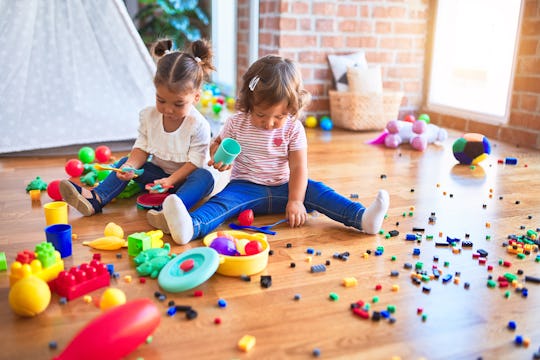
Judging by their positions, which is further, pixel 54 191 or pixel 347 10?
pixel 347 10

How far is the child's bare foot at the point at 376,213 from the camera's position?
1430 mm

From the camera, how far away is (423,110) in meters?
3.63

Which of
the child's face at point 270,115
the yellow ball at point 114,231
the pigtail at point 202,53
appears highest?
the pigtail at point 202,53

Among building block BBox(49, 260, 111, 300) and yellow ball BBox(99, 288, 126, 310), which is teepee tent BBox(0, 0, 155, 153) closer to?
building block BBox(49, 260, 111, 300)

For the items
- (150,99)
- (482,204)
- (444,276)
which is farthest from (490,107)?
(444,276)

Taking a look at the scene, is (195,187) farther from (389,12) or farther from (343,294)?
(389,12)

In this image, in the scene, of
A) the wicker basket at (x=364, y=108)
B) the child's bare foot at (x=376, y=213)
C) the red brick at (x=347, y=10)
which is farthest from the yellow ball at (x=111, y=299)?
the red brick at (x=347, y=10)

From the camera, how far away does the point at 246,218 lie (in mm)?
1538

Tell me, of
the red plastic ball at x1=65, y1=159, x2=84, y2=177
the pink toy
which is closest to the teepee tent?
the red plastic ball at x1=65, y1=159, x2=84, y2=177

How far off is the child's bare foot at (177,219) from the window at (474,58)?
7.41 ft

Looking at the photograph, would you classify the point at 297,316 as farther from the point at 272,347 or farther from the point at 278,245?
the point at 278,245

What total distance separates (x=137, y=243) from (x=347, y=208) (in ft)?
2.00

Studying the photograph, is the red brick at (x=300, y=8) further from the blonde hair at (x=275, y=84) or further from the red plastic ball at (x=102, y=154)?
the blonde hair at (x=275, y=84)

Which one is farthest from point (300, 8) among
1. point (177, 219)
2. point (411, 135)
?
point (177, 219)
